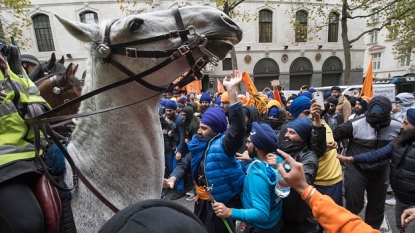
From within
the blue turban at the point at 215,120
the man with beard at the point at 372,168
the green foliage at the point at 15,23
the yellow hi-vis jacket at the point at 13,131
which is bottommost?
the man with beard at the point at 372,168

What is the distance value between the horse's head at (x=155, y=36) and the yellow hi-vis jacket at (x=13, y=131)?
408mm

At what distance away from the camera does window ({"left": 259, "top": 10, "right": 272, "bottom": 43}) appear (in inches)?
947

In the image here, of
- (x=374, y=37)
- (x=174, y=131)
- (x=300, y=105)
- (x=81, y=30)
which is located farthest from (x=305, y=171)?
(x=374, y=37)

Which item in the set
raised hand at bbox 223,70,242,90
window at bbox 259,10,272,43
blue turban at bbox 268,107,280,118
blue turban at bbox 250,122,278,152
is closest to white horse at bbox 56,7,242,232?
raised hand at bbox 223,70,242,90

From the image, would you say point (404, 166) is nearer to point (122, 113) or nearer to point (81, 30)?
point (122, 113)

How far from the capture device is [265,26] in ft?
79.8

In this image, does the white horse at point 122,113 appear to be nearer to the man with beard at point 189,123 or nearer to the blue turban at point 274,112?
the blue turban at point 274,112

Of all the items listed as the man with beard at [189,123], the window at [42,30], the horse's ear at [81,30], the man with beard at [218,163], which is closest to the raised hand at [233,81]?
the man with beard at [218,163]

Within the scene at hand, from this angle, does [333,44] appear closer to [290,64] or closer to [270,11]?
[290,64]

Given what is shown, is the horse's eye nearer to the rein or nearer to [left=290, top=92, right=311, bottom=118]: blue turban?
the rein

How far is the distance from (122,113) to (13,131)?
0.62 meters

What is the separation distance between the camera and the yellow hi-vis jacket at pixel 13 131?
1306mm

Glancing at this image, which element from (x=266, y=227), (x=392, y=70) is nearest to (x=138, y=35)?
(x=266, y=227)

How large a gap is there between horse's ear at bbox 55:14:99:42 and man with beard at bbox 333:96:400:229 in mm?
3734
